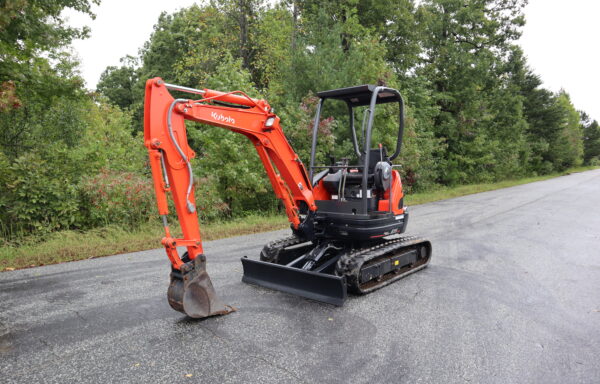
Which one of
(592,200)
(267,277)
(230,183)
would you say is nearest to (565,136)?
(592,200)

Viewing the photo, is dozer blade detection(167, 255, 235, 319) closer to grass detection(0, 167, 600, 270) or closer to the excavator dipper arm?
the excavator dipper arm

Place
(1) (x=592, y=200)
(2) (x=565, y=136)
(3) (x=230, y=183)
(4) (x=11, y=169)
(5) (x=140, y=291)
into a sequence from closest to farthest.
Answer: (5) (x=140, y=291)
(4) (x=11, y=169)
(3) (x=230, y=183)
(1) (x=592, y=200)
(2) (x=565, y=136)

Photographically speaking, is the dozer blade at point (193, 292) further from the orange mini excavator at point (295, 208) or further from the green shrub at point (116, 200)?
the green shrub at point (116, 200)

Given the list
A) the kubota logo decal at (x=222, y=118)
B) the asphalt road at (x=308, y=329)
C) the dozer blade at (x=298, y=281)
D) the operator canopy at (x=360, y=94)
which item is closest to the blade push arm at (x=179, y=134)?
the kubota logo decal at (x=222, y=118)

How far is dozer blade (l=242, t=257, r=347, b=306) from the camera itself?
4.71 metres

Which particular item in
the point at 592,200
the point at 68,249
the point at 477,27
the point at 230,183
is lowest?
the point at 592,200

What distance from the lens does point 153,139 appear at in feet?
12.7

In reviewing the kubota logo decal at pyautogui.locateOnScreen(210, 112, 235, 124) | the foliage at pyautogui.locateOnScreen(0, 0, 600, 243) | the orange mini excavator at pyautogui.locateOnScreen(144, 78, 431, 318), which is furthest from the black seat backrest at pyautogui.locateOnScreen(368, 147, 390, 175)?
the foliage at pyautogui.locateOnScreen(0, 0, 600, 243)

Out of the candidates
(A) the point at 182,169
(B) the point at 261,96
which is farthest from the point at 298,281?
(B) the point at 261,96

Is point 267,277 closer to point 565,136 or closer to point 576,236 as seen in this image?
point 576,236

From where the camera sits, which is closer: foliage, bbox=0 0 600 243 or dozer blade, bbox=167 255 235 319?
dozer blade, bbox=167 255 235 319

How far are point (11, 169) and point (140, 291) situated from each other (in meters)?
5.00

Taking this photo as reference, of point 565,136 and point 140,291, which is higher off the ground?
point 565,136

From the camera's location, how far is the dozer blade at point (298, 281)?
4.71m
